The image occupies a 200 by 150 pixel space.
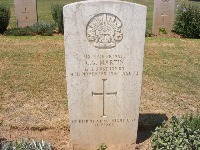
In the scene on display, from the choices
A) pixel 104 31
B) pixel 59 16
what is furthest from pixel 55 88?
pixel 59 16

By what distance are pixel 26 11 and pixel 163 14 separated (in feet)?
17.2

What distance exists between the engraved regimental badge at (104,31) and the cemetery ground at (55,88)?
5.40 ft

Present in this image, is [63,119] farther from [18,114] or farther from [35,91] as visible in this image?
[35,91]

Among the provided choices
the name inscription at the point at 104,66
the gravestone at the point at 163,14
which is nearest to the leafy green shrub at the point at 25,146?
the name inscription at the point at 104,66

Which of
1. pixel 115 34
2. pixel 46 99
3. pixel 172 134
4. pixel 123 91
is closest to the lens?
pixel 172 134

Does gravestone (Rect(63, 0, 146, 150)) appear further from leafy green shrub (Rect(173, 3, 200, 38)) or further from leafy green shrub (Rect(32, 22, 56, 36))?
leafy green shrub (Rect(173, 3, 200, 38))

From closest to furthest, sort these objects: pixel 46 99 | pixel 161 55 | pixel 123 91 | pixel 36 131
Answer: pixel 123 91 < pixel 36 131 < pixel 46 99 < pixel 161 55

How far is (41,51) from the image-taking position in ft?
30.1

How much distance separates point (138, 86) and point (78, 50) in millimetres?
962

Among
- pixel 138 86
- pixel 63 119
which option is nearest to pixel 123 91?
pixel 138 86

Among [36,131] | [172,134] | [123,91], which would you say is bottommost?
[36,131]

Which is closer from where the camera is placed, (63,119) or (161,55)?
(63,119)

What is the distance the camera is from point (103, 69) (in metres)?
4.22

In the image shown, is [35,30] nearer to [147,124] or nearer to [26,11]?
[26,11]
